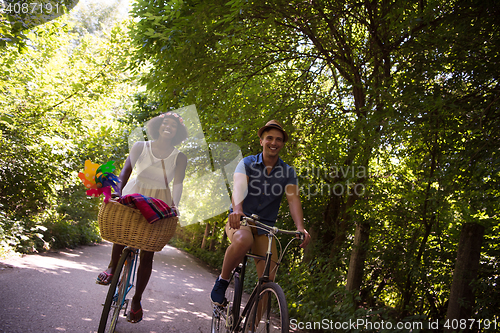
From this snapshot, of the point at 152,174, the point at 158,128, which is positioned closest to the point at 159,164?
the point at 152,174

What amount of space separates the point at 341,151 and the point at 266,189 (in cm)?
338

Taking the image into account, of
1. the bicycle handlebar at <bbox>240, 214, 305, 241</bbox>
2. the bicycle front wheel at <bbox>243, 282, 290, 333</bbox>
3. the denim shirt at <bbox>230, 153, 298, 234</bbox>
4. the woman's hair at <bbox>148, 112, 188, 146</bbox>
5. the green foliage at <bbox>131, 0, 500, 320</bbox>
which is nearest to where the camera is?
the bicycle front wheel at <bbox>243, 282, 290, 333</bbox>

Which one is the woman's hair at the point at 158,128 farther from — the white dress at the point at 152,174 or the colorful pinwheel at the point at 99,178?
the colorful pinwheel at the point at 99,178

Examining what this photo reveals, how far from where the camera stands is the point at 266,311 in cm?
278

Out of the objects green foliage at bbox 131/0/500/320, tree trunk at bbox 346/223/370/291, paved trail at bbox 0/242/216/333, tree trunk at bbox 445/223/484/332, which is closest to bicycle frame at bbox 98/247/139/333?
paved trail at bbox 0/242/216/333

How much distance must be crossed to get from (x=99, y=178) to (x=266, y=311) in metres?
1.73

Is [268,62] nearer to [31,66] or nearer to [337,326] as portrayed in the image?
[337,326]

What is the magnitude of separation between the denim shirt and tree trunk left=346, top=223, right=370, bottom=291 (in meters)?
2.72

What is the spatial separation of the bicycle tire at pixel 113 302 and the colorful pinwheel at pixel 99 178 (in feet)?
2.40

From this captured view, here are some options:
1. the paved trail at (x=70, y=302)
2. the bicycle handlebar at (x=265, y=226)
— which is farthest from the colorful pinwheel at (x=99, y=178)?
the paved trail at (x=70, y=302)

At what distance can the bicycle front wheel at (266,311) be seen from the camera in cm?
250

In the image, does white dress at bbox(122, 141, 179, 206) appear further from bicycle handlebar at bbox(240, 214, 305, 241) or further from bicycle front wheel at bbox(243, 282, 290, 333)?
bicycle front wheel at bbox(243, 282, 290, 333)

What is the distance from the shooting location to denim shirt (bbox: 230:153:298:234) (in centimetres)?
341

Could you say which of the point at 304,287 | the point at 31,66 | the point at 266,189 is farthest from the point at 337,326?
the point at 31,66
